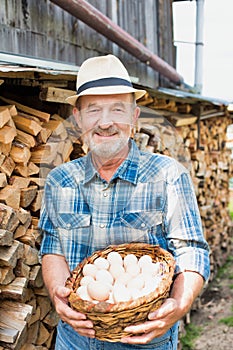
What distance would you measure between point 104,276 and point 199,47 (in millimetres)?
6711

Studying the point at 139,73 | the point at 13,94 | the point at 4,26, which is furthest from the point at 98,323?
the point at 139,73

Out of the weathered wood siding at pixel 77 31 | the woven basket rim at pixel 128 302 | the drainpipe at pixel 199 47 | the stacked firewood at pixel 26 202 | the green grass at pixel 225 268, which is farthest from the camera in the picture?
the drainpipe at pixel 199 47

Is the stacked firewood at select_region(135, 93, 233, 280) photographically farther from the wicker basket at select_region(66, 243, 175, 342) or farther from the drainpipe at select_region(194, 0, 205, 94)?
the wicker basket at select_region(66, 243, 175, 342)

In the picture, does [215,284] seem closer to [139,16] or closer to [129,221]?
[139,16]

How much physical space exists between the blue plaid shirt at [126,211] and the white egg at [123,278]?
0.59ft

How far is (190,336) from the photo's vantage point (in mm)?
5129

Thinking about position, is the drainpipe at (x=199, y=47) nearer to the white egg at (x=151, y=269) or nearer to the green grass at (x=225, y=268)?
the green grass at (x=225, y=268)

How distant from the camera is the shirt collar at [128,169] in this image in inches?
84.3

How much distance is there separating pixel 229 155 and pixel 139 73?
7.66ft

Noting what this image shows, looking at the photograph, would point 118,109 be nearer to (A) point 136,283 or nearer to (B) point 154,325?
(A) point 136,283

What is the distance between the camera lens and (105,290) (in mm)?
1876

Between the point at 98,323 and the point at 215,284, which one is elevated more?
the point at 98,323

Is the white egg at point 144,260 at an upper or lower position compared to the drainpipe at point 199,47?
lower

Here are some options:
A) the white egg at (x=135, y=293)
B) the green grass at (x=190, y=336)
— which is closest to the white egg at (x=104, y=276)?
the white egg at (x=135, y=293)
